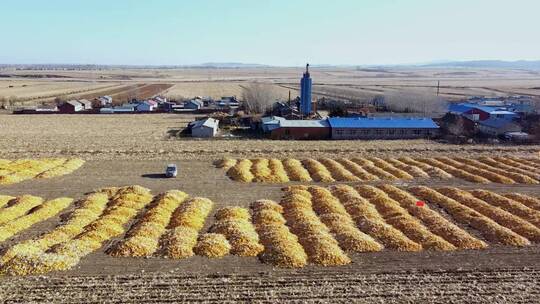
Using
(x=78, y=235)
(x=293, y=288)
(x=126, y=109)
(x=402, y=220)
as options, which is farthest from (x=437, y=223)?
(x=126, y=109)

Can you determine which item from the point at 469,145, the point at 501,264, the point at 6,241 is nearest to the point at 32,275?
the point at 6,241

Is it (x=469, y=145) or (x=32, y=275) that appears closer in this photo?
(x=32, y=275)

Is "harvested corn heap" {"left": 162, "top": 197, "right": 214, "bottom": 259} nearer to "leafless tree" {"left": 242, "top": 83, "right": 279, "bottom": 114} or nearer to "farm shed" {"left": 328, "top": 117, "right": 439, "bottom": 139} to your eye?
"farm shed" {"left": 328, "top": 117, "right": 439, "bottom": 139}

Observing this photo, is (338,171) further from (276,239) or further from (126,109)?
(126,109)

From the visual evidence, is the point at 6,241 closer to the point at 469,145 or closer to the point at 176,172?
the point at 176,172

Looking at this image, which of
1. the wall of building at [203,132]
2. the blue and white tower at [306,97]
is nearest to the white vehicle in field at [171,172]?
the wall of building at [203,132]

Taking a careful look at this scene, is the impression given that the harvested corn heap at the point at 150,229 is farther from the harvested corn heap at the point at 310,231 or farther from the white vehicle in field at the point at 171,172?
the harvested corn heap at the point at 310,231
